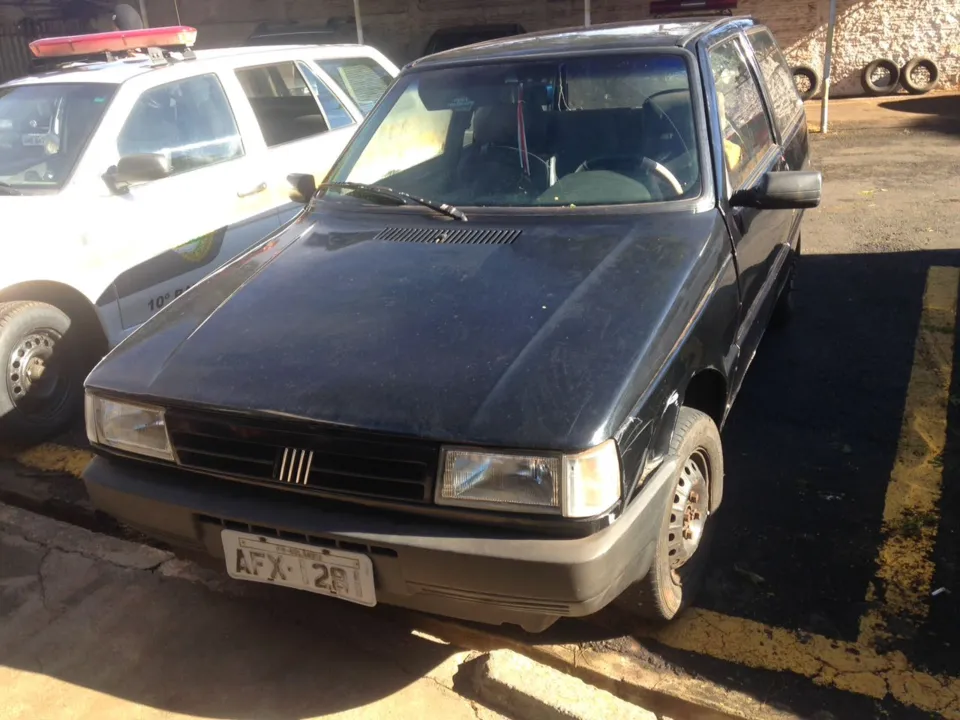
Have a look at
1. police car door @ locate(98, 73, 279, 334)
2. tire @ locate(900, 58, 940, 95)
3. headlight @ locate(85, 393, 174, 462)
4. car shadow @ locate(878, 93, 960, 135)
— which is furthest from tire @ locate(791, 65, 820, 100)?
headlight @ locate(85, 393, 174, 462)

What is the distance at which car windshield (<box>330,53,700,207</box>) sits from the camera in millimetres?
3334

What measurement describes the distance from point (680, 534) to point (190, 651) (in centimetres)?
168

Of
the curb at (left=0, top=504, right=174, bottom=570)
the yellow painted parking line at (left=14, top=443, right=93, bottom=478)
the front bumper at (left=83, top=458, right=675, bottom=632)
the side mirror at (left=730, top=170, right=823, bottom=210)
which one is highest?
the side mirror at (left=730, top=170, right=823, bottom=210)

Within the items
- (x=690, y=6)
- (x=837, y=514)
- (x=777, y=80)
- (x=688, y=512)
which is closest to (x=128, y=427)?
(x=688, y=512)

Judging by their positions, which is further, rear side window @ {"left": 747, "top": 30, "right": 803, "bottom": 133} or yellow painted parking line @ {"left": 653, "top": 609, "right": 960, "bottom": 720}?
rear side window @ {"left": 747, "top": 30, "right": 803, "bottom": 133}

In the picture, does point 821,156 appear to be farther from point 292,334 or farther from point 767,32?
point 292,334

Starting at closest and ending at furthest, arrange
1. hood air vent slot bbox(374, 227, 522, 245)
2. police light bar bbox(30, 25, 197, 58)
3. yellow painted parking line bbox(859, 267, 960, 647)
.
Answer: yellow painted parking line bbox(859, 267, 960, 647) → hood air vent slot bbox(374, 227, 522, 245) → police light bar bbox(30, 25, 197, 58)

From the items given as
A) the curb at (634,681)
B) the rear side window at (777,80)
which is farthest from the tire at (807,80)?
the curb at (634,681)

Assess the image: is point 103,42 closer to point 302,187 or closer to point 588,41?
point 302,187

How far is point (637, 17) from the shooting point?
A: 45.4ft

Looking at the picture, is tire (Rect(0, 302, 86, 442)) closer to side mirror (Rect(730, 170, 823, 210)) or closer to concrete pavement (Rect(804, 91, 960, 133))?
side mirror (Rect(730, 170, 823, 210))

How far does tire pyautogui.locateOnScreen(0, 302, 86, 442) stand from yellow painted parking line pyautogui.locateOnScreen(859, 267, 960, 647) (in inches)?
149

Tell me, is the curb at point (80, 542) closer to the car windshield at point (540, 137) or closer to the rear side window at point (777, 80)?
the car windshield at point (540, 137)

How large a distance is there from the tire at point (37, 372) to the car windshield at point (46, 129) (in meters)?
0.69
